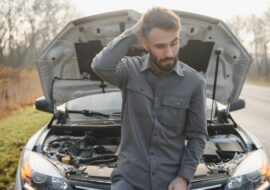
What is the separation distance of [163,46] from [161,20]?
0.14 meters

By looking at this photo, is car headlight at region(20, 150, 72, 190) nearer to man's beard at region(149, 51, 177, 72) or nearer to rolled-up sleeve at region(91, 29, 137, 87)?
rolled-up sleeve at region(91, 29, 137, 87)

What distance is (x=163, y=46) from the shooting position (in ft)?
8.41

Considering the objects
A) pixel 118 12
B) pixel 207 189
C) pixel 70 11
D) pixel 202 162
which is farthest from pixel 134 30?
pixel 70 11

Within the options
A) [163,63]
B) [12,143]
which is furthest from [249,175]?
[12,143]

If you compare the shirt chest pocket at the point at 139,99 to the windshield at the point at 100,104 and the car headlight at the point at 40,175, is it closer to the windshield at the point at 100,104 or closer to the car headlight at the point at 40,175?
the car headlight at the point at 40,175

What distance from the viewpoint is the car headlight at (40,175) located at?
3.72 meters

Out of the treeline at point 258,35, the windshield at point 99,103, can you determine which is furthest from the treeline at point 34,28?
the windshield at point 99,103

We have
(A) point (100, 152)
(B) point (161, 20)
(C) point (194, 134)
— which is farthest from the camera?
(A) point (100, 152)

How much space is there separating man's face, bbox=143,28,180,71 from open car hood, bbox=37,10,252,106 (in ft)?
7.71

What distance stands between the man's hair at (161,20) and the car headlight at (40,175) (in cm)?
167

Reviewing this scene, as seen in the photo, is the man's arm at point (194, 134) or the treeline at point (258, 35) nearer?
the man's arm at point (194, 134)

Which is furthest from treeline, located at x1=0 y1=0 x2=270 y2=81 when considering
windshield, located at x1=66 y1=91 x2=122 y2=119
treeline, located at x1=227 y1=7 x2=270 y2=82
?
windshield, located at x1=66 y1=91 x2=122 y2=119

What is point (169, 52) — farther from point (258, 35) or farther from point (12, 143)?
point (258, 35)

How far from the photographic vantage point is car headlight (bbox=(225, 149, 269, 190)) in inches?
146
